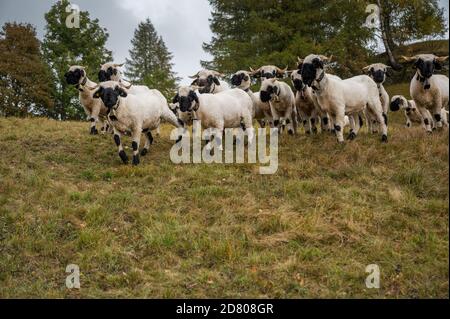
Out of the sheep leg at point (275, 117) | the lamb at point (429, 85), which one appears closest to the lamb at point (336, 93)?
the lamb at point (429, 85)

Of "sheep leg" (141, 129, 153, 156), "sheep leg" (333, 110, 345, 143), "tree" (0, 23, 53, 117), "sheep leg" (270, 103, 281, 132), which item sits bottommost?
"sheep leg" (141, 129, 153, 156)

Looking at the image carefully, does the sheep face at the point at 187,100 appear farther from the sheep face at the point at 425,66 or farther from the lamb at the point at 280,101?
the sheep face at the point at 425,66

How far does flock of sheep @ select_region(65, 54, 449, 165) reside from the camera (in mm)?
13055

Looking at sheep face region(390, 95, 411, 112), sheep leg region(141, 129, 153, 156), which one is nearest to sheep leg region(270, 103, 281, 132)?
sheep leg region(141, 129, 153, 156)

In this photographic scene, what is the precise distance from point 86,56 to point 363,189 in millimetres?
28902

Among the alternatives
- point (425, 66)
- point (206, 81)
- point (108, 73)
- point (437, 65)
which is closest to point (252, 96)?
point (206, 81)

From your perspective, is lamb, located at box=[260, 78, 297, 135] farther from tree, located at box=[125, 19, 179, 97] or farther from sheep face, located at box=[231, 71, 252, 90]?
tree, located at box=[125, 19, 179, 97]

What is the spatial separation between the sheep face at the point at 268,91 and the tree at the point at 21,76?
2391cm

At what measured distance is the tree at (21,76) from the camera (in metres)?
33.4

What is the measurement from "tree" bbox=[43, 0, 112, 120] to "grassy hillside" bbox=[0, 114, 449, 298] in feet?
73.0

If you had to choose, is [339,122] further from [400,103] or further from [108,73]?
[400,103]

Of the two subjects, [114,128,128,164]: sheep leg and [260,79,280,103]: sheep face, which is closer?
[114,128,128,164]: sheep leg

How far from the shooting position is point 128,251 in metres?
8.46
